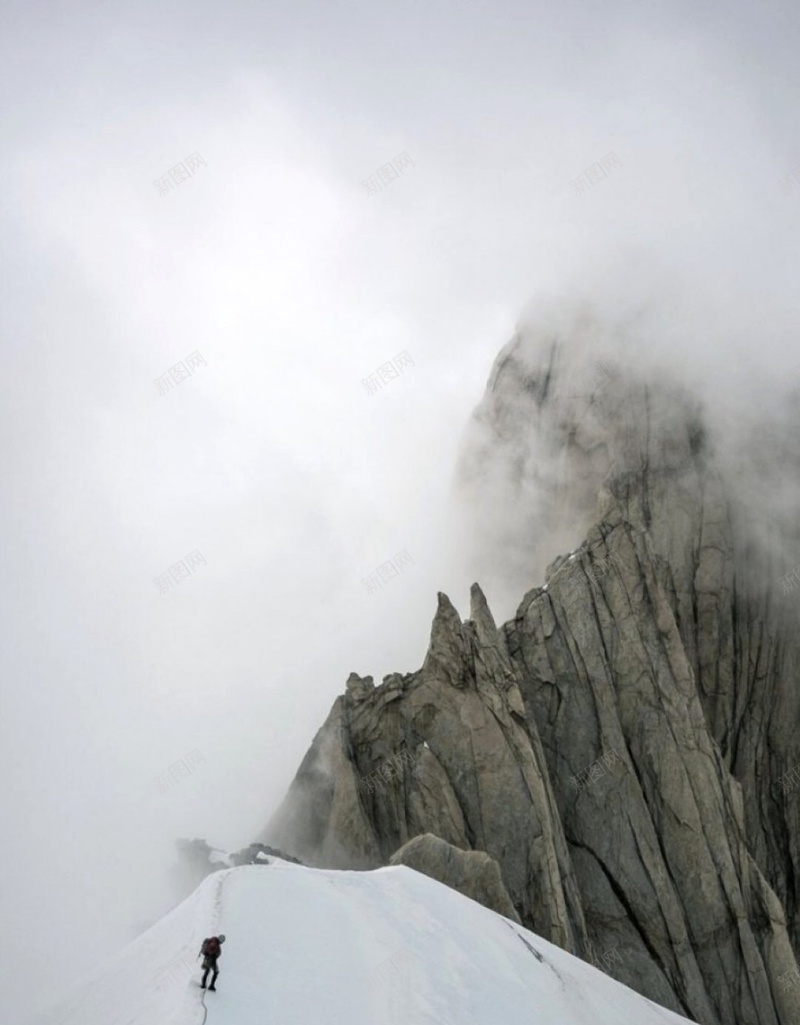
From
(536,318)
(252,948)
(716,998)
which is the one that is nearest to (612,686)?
(716,998)

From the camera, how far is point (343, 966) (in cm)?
1811

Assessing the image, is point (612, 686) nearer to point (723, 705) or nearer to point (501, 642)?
point (501, 642)

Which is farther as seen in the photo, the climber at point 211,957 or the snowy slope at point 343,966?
the snowy slope at point 343,966

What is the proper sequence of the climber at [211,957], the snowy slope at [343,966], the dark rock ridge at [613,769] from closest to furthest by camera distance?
the climber at [211,957], the snowy slope at [343,966], the dark rock ridge at [613,769]

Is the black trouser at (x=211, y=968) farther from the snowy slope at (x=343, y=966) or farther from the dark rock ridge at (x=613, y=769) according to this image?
the dark rock ridge at (x=613, y=769)

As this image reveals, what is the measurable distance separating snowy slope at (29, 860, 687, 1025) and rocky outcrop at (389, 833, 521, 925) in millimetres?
4905

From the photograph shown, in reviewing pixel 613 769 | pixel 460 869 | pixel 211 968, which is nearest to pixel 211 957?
pixel 211 968

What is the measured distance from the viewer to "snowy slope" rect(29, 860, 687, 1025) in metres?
16.1

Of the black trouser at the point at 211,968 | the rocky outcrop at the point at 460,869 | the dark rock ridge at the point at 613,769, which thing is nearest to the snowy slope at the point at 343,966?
the black trouser at the point at 211,968

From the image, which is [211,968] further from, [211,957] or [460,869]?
[460,869]

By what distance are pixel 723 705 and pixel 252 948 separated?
1760 inches

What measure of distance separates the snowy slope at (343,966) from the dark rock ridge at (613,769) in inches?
487

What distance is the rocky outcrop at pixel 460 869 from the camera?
Result: 1225 inches

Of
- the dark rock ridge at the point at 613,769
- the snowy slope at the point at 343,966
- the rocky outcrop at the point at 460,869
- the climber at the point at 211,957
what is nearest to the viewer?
the climber at the point at 211,957
